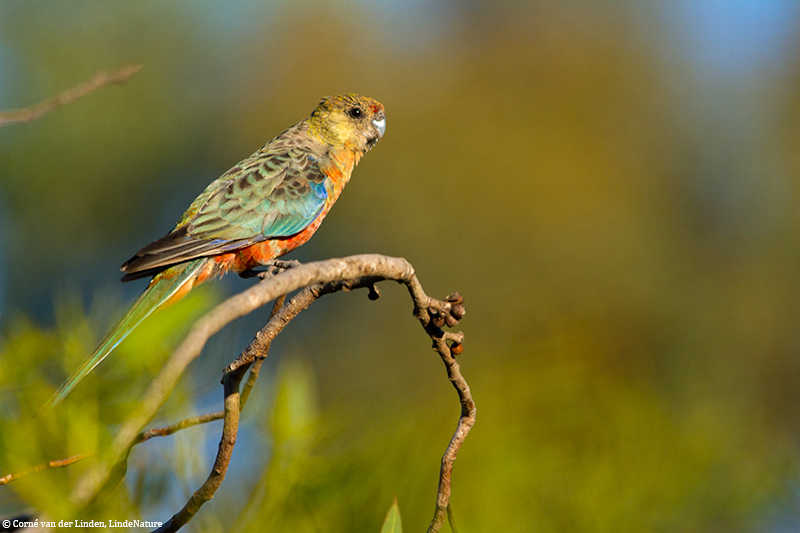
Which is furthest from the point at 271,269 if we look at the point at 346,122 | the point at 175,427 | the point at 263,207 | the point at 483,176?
the point at 483,176

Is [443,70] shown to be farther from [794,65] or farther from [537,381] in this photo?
[537,381]

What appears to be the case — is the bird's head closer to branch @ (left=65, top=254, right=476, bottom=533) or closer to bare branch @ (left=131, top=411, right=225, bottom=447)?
branch @ (left=65, top=254, right=476, bottom=533)

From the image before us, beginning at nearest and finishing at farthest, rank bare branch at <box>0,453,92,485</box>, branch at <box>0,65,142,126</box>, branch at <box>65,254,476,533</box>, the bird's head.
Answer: branch at <box>65,254,476,533</box> < bare branch at <box>0,453,92,485</box> < branch at <box>0,65,142,126</box> < the bird's head

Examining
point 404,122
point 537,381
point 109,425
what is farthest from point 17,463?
point 404,122

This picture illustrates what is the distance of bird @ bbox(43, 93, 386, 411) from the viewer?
195cm

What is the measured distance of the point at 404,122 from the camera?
734 cm

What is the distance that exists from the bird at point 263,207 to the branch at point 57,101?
1.98 ft

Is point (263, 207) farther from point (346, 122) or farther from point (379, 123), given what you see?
point (379, 123)

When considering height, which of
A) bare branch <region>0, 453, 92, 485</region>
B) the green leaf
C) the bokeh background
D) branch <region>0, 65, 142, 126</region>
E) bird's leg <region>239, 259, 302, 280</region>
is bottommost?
bare branch <region>0, 453, 92, 485</region>

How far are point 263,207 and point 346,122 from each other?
0.70m

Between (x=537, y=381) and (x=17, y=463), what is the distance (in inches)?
26.8

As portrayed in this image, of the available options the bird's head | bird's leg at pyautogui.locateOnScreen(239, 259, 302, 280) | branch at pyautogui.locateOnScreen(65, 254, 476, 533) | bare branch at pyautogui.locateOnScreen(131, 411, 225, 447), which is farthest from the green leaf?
the bird's head

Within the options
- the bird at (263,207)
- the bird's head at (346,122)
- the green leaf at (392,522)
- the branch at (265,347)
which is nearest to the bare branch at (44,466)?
the branch at (265,347)

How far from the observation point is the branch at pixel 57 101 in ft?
3.45
